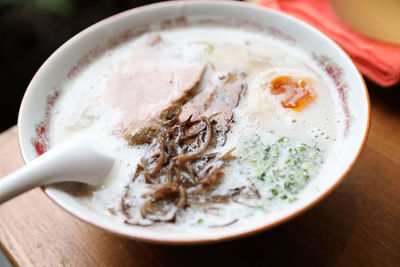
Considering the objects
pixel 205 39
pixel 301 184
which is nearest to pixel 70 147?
pixel 301 184

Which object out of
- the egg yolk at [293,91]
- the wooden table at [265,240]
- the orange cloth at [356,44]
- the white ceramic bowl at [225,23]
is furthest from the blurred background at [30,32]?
the egg yolk at [293,91]

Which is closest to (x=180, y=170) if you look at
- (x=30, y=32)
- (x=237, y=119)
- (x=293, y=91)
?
(x=237, y=119)

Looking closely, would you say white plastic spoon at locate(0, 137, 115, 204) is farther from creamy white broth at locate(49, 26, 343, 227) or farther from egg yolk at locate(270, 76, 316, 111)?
egg yolk at locate(270, 76, 316, 111)

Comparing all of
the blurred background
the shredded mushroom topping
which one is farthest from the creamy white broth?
the blurred background

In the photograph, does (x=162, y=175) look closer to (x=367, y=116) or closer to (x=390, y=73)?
(x=367, y=116)

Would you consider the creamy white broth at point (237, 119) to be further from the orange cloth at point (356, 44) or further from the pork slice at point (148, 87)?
the orange cloth at point (356, 44)
